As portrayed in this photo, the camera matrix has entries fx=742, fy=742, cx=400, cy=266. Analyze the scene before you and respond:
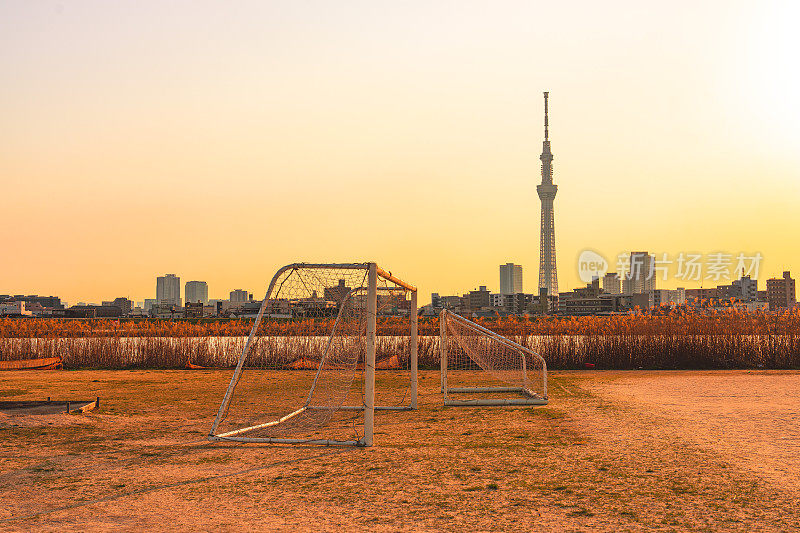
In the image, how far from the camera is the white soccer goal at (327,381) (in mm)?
9812

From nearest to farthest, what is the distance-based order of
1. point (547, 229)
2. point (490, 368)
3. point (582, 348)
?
point (490, 368), point (582, 348), point (547, 229)

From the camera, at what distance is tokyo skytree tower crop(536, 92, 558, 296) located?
583ft

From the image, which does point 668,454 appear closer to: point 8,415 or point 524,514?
point 524,514

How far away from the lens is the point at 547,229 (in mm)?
191125

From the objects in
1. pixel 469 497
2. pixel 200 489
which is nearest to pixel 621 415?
pixel 469 497

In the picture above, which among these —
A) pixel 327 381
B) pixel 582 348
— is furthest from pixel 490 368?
pixel 582 348

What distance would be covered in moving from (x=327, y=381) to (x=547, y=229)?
181 metres

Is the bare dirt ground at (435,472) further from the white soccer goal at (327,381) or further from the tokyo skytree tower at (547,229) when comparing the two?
the tokyo skytree tower at (547,229)

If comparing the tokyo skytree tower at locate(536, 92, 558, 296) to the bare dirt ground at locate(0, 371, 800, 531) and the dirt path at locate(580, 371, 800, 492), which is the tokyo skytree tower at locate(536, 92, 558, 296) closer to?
the dirt path at locate(580, 371, 800, 492)

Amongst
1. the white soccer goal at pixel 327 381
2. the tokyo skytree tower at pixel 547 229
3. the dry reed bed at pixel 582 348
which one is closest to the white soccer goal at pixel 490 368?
the white soccer goal at pixel 327 381

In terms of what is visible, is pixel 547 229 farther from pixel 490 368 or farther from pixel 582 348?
pixel 490 368

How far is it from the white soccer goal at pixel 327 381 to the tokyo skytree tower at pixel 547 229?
161972 mm

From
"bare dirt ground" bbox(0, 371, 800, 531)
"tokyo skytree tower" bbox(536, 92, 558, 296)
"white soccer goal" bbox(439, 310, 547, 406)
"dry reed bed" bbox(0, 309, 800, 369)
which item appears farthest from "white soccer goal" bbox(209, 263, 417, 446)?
"tokyo skytree tower" bbox(536, 92, 558, 296)

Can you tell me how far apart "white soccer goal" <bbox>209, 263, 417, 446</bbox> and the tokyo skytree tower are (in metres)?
162
